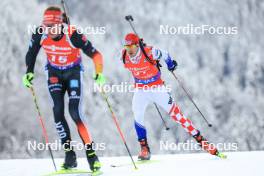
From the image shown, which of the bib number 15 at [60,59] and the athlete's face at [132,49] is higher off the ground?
the athlete's face at [132,49]

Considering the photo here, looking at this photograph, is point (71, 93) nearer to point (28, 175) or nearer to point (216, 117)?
point (28, 175)

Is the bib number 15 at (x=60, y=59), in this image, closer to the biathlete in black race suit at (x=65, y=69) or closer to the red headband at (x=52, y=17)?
the biathlete in black race suit at (x=65, y=69)

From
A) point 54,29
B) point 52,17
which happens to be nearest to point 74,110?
point 54,29

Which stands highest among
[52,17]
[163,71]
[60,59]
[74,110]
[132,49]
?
[163,71]

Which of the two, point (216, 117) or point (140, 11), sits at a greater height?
point (140, 11)

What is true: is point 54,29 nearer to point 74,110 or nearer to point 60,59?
point 60,59

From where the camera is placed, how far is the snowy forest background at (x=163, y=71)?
2636cm

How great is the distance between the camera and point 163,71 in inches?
1160

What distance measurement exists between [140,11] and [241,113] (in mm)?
17052

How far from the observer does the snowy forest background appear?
26359mm

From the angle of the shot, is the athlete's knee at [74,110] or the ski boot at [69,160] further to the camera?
the ski boot at [69,160]

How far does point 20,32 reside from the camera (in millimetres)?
26250

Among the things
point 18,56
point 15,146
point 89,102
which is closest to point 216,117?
point 89,102

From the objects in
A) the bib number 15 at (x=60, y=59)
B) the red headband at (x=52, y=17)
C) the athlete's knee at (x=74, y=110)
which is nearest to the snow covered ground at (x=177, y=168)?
the athlete's knee at (x=74, y=110)
